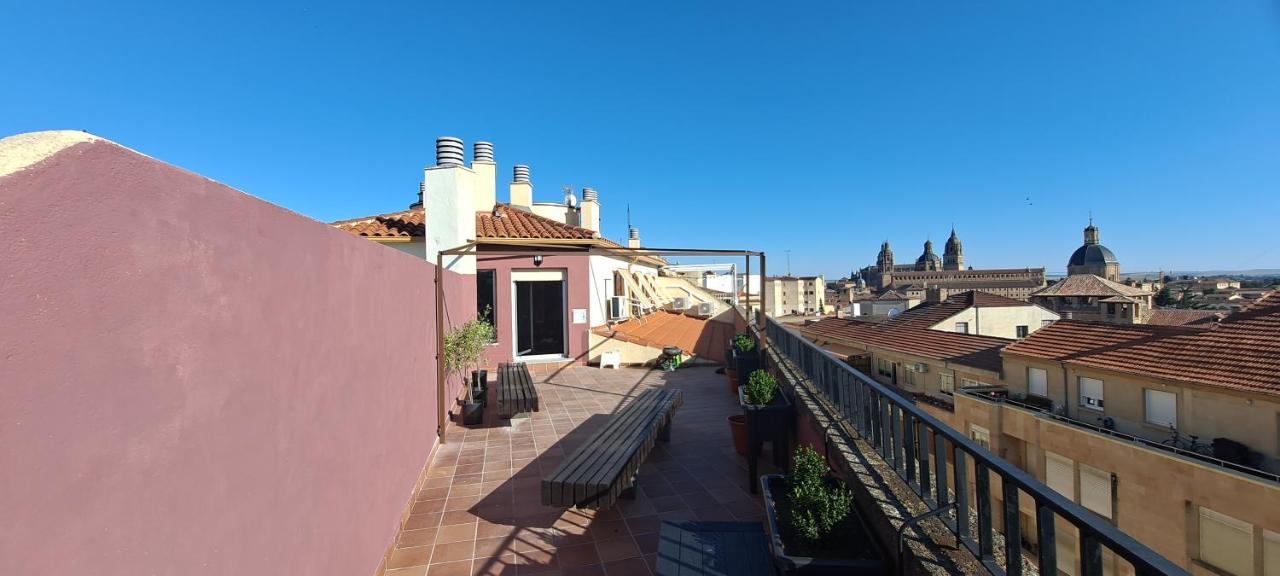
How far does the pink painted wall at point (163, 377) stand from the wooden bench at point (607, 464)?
4.21 feet

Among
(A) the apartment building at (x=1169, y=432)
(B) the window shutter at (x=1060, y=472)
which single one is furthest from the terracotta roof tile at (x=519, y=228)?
(B) the window shutter at (x=1060, y=472)

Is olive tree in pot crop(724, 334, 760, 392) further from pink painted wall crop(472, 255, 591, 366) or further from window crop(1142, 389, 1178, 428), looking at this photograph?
window crop(1142, 389, 1178, 428)

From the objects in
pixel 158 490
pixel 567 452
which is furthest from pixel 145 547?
pixel 567 452

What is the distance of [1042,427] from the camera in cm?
2077

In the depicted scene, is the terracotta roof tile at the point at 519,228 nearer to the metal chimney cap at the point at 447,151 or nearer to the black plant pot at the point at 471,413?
the metal chimney cap at the point at 447,151

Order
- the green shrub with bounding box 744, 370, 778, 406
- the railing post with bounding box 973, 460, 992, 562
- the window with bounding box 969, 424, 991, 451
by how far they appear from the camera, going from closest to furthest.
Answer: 1. the railing post with bounding box 973, 460, 992, 562
2. the green shrub with bounding box 744, 370, 778, 406
3. the window with bounding box 969, 424, 991, 451

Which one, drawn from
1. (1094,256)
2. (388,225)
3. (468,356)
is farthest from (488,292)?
(1094,256)

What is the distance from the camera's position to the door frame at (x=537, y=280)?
10.3 metres

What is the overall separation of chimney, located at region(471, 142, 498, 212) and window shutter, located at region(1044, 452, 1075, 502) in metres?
23.9

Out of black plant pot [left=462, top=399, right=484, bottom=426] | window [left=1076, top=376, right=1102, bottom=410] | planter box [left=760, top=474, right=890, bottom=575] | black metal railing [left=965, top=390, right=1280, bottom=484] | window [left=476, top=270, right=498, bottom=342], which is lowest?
black metal railing [left=965, top=390, right=1280, bottom=484]

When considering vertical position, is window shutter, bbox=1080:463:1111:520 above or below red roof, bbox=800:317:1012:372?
below

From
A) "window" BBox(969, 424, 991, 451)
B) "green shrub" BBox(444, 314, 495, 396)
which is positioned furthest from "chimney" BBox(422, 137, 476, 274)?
"window" BBox(969, 424, 991, 451)

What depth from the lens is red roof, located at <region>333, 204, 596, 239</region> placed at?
989 centimetres

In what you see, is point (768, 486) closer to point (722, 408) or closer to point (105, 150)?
point (105, 150)
